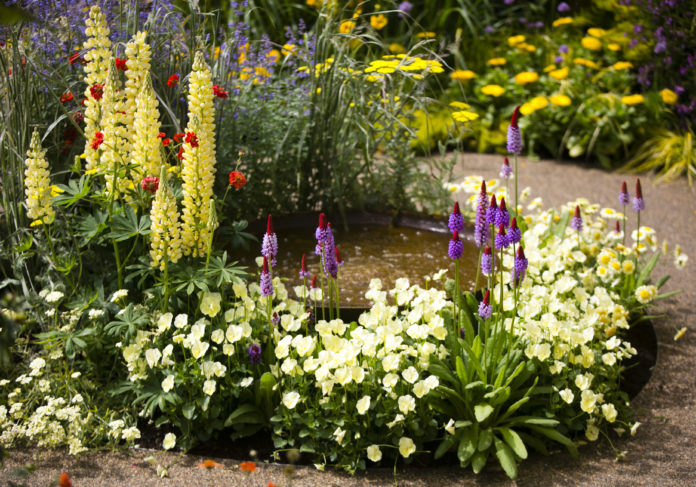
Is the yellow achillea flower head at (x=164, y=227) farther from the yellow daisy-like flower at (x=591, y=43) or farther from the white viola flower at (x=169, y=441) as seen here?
the yellow daisy-like flower at (x=591, y=43)

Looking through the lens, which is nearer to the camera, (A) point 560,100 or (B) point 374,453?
(B) point 374,453

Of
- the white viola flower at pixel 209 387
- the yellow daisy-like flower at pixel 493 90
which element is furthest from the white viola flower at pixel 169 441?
the yellow daisy-like flower at pixel 493 90

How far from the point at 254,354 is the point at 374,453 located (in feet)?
1.87

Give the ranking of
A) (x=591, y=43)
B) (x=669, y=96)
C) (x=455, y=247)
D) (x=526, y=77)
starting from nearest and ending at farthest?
(x=455, y=247) → (x=669, y=96) → (x=526, y=77) → (x=591, y=43)

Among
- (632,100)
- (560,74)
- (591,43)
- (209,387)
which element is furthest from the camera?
(591,43)

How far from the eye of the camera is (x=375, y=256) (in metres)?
4.00

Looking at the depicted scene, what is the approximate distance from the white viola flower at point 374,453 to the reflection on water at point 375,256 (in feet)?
2.99

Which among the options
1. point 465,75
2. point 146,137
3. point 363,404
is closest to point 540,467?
point 363,404

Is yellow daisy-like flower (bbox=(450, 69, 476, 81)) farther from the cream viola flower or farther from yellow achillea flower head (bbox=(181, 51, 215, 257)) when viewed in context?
the cream viola flower

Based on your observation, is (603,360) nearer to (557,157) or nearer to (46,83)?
(46,83)

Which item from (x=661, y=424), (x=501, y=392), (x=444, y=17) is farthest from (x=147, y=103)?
(x=444, y=17)

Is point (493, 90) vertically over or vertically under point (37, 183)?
over

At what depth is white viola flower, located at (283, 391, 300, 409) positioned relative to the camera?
262 cm

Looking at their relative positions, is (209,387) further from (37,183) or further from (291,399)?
(37,183)
